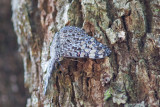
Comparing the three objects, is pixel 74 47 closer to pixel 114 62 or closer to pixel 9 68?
pixel 114 62

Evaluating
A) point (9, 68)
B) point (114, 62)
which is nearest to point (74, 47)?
point (114, 62)

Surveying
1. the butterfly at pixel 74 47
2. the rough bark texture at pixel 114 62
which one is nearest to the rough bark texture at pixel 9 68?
the rough bark texture at pixel 114 62

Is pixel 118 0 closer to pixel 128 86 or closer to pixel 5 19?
pixel 128 86

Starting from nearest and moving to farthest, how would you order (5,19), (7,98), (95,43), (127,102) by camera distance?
(127,102), (95,43), (7,98), (5,19)

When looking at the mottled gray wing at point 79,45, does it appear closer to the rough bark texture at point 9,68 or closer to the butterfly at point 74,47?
the butterfly at point 74,47

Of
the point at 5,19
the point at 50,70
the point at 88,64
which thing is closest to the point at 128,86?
the point at 88,64

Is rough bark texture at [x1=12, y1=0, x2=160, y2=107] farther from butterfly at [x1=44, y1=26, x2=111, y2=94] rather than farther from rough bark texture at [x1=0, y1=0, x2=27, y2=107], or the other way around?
rough bark texture at [x1=0, y1=0, x2=27, y2=107]
